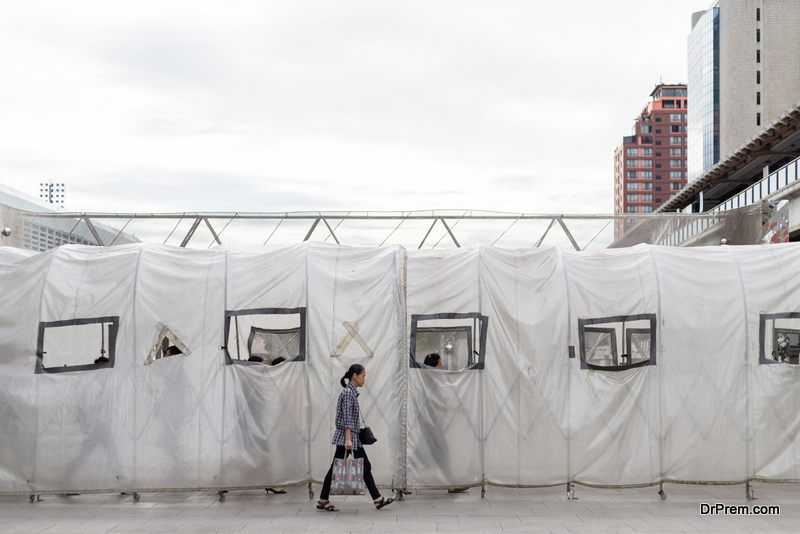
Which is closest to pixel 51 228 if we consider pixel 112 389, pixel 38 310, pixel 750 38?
pixel 38 310

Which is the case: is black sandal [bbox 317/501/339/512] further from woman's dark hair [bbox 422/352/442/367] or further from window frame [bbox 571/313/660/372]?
window frame [bbox 571/313/660/372]

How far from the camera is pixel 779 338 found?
10.6 metres

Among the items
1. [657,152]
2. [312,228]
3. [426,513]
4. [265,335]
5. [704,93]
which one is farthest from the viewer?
[657,152]

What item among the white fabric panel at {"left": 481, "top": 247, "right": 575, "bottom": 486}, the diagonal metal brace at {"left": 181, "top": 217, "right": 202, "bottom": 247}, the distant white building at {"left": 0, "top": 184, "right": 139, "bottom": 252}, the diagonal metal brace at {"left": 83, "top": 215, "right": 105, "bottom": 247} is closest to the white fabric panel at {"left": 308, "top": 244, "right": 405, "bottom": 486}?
the white fabric panel at {"left": 481, "top": 247, "right": 575, "bottom": 486}

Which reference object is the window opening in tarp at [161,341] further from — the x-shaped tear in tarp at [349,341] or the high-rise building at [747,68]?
the high-rise building at [747,68]

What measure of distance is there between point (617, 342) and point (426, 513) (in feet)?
13.2

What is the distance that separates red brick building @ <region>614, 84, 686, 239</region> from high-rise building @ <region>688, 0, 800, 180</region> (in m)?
50.1

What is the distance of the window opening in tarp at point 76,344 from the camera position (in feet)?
34.4

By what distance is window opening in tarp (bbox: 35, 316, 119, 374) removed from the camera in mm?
10477

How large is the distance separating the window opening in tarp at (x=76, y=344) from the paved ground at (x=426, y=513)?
202cm

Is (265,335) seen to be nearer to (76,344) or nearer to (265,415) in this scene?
(265,415)

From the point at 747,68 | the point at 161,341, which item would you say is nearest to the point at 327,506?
the point at 161,341

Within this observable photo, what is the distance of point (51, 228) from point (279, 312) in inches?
300

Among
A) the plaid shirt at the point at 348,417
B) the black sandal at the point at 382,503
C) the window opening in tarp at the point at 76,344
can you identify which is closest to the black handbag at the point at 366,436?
the plaid shirt at the point at 348,417
